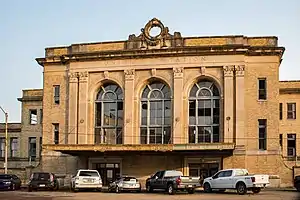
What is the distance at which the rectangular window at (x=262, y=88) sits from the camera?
167 ft

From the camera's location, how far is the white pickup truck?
36.6 meters

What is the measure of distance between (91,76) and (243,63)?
47.5 ft

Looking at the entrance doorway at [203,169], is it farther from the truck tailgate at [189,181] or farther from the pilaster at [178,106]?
the truck tailgate at [189,181]

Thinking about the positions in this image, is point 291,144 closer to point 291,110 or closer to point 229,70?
point 291,110

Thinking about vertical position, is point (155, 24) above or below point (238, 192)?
above

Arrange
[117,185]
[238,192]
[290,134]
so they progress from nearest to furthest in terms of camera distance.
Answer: [238,192] < [117,185] < [290,134]

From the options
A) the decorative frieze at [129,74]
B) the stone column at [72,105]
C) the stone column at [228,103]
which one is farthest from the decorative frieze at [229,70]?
the stone column at [72,105]

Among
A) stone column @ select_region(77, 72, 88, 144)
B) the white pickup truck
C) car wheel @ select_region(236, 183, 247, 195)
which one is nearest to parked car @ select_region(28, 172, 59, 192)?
stone column @ select_region(77, 72, 88, 144)

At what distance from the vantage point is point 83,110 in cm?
5378

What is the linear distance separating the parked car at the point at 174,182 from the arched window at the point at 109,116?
13.2 meters

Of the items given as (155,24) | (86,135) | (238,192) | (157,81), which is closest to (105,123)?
(86,135)

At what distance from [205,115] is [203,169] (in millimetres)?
4865

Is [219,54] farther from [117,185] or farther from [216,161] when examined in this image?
[117,185]

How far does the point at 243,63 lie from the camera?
50500mm
